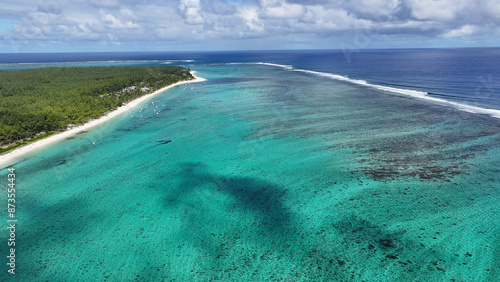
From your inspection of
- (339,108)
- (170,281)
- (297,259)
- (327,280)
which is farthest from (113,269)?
(339,108)

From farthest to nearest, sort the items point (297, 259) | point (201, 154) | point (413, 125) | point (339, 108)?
point (339, 108), point (413, 125), point (201, 154), point (297, 259)

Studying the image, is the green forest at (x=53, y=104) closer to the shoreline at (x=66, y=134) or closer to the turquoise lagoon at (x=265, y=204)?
the shoreline at (x=66, y=134)

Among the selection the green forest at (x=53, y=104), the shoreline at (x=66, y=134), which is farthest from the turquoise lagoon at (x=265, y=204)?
the green forest at (x=53, y=104)

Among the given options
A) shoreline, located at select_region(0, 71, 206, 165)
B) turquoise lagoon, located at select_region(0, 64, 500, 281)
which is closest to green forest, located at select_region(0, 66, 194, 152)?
shoreline, located at select_region(0, 71, 206, 165)

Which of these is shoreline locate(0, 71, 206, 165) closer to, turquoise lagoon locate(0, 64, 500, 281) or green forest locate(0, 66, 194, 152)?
green forest locate(0, 66, 194, 152)

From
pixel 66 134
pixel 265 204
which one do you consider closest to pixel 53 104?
pixel 66 134

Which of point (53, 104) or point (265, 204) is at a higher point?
point (53, 104)

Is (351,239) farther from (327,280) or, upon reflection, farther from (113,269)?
(113,269)

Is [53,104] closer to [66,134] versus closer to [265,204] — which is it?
[66,134]
